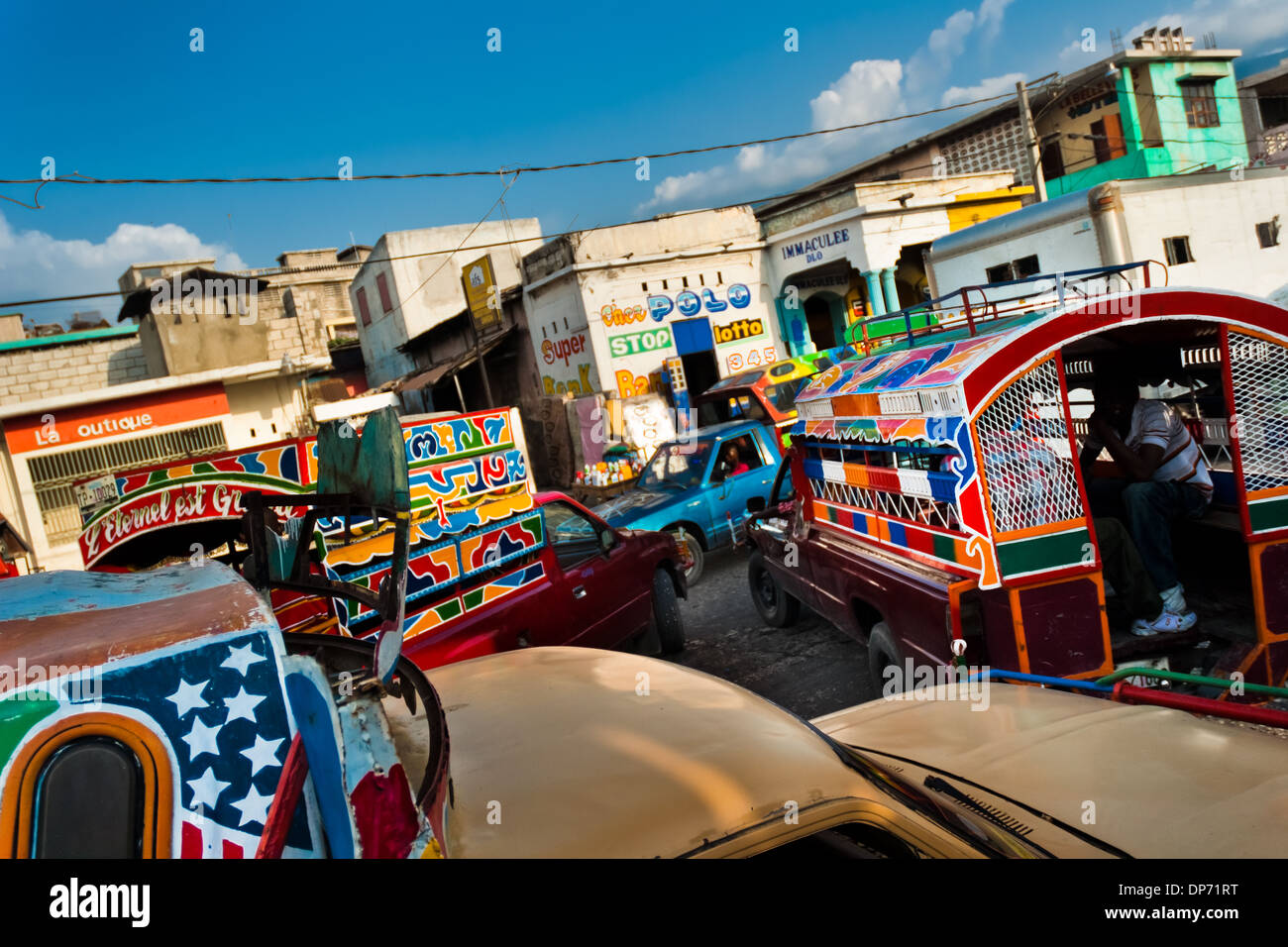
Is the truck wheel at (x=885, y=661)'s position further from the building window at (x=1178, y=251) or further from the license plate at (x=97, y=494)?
the building window at (x=1178, y=251)

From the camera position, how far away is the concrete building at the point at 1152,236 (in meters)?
16.8

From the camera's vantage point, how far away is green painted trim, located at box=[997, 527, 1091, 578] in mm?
4492

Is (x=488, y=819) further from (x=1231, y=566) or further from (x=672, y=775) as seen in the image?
(x=1231, y=566)

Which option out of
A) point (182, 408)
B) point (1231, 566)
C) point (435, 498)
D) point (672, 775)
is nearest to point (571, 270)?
point (182, 408)

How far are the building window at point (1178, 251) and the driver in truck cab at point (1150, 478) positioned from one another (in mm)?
13974

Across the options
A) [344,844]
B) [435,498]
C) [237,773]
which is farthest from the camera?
[435,498]

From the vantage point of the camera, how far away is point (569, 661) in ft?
12.1

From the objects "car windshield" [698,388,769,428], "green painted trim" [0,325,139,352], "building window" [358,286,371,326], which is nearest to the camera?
"car windshield" [698,388,769,428]

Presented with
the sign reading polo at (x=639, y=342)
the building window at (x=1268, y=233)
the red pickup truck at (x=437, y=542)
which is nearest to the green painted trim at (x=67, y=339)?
the sign reading polo at (x=639, y=342)

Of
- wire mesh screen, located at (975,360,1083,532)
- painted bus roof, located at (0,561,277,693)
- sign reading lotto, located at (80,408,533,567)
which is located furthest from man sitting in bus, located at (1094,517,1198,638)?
painted bus roof, located at (0,561,277,693)

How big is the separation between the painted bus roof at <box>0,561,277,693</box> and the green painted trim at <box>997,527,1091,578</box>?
12.3 feet

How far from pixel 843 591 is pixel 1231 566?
2508mm

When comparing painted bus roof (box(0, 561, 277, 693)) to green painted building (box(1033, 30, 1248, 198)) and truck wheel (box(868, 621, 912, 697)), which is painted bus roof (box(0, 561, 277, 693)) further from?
green painted building (box(1033, 30, 1248, 198))
